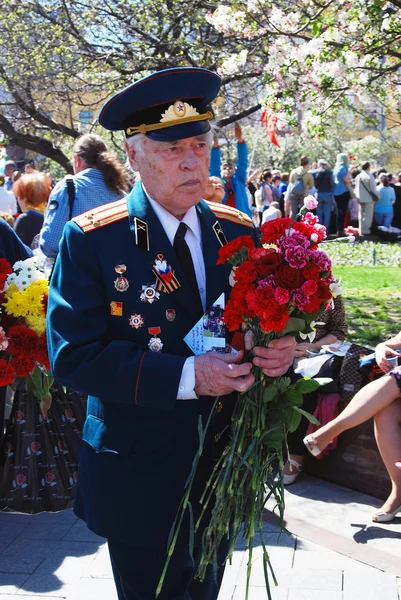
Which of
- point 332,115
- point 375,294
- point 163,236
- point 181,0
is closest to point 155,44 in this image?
point 181,0

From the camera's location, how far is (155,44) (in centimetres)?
943

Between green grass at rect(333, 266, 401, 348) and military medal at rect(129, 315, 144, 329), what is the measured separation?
4.82 metres

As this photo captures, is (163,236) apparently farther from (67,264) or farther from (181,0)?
(181,0)

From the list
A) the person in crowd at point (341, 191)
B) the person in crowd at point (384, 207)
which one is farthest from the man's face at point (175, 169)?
the person in crowd at point (384, 207)

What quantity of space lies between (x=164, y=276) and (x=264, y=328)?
41cm

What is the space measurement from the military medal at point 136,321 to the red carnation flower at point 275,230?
428mm

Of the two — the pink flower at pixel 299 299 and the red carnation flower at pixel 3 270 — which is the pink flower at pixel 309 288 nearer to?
the pink flower at pixel 299 299

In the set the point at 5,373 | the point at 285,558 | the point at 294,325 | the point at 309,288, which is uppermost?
the point at 309,288

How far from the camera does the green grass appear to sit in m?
7.52

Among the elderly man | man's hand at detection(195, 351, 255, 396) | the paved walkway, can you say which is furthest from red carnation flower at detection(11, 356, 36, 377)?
man's hand at detection(195, 351, 255, 396)

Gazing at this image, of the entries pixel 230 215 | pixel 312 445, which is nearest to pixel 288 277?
pixel 230 215

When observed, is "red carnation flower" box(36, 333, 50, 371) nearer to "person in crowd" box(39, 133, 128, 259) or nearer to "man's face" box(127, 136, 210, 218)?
"person in crowd" box(39, 133, 128, 259)

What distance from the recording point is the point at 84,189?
5266mm

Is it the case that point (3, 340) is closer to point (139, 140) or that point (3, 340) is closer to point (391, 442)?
point (139, 140)
